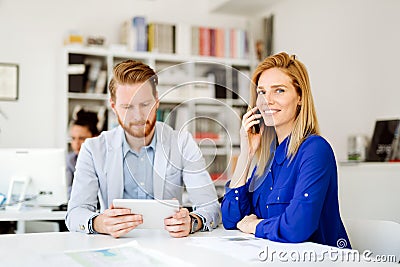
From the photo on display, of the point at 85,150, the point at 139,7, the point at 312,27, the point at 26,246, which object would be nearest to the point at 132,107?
the point at 85,150

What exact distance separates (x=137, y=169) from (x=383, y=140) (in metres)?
2.35

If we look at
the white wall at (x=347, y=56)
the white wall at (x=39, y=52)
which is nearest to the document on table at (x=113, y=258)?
the white wall at (x=347, y=56)

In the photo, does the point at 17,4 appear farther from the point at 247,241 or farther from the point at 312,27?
the point at 247,241

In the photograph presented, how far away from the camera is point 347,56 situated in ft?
14.2

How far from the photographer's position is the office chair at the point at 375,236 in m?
1.84

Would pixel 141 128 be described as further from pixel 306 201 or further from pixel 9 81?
pixel 9 81

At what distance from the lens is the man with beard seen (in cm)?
178

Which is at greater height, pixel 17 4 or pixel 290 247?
pixel 17 4

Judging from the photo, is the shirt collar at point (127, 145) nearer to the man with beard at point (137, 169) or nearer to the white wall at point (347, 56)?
the man with beard at point (137, 169)

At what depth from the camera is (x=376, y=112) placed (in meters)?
3.98

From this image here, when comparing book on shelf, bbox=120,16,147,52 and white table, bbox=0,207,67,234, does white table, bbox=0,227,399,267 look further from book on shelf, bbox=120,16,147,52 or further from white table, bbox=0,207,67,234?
book on shelf, bbox=120,16,147,52

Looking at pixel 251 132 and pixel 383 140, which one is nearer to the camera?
pixel 251 132

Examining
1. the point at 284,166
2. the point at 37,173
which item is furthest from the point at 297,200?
the point at 37,173

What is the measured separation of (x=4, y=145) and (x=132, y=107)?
3.30 meters
